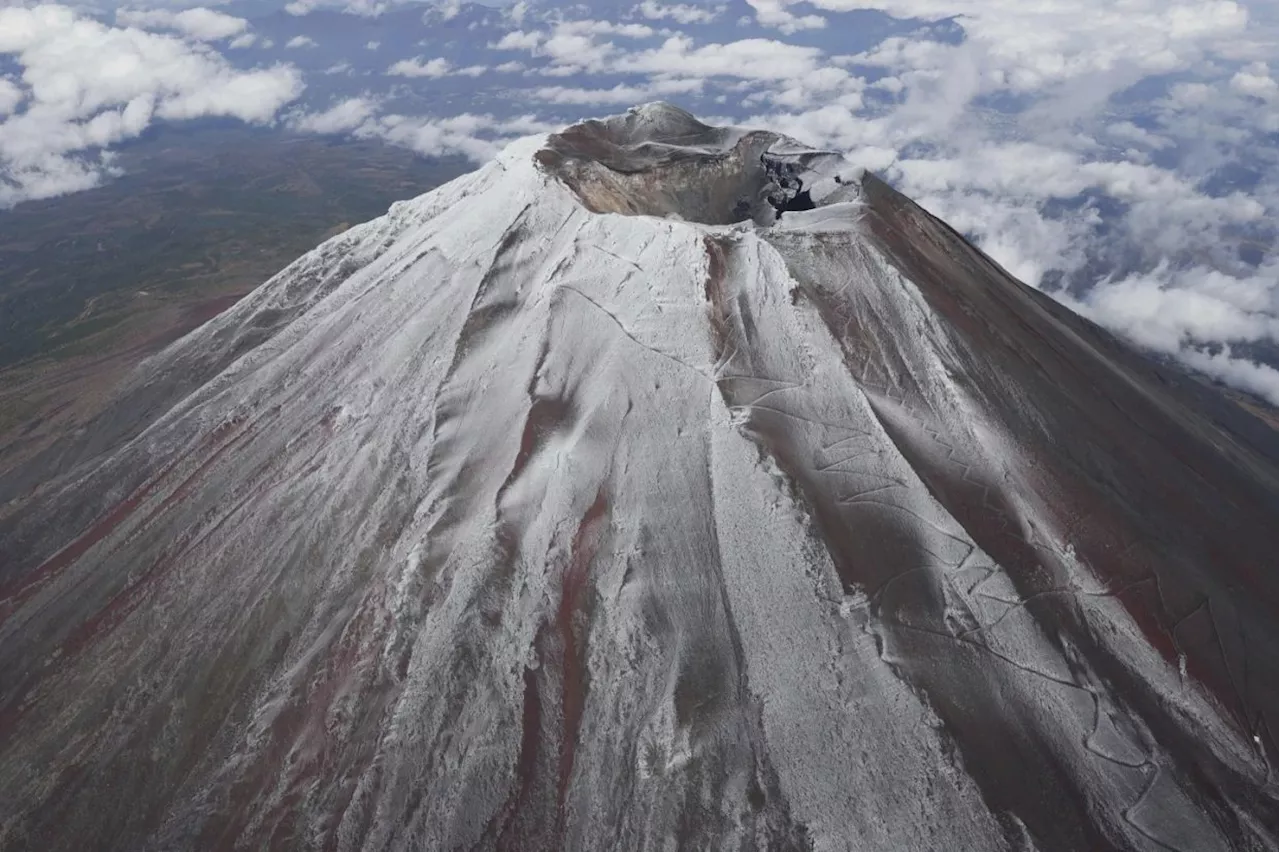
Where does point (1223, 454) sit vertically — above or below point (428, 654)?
below

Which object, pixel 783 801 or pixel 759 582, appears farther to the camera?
pixel 759 582

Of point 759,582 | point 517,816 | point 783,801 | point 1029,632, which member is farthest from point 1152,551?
point 517,816

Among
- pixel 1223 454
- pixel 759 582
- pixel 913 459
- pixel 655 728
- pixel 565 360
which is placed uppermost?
pixel 565 360

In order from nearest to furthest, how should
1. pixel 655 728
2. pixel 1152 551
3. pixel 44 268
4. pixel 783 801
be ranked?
1. pixel 783 801
2. pixel 655 728
3. pixel 1152 551
4. pixel 44 268

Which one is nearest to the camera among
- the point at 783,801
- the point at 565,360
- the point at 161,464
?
the point at 783,801

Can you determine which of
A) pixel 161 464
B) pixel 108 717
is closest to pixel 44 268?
pixel 161 464

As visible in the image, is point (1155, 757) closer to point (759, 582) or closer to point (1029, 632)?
point (1029, 632)
